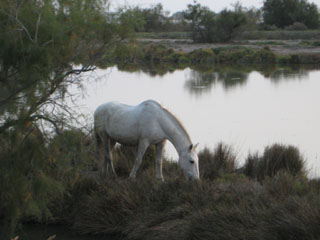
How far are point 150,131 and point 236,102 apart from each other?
16334mm

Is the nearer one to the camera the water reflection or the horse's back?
the horse's back

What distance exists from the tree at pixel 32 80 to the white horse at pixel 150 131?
2.19 metres

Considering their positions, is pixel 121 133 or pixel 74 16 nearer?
pixel 74 16

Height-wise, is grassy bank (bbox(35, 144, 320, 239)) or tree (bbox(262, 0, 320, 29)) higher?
tree (bbox(262, 0, 320, 29))

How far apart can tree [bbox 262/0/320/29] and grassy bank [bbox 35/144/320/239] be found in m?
59.9

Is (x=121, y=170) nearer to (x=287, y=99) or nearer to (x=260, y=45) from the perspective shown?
(x=287, y=99)

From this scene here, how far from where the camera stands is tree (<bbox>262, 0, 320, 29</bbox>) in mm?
66688

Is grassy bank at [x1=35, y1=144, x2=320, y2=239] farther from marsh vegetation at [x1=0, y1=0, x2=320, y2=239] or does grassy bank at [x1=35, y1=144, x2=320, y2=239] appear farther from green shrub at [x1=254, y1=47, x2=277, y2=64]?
green shrub at [x1=254, y1=47, x2=277, y2=64]

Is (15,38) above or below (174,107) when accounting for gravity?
above

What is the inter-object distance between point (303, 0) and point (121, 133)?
62617 mm

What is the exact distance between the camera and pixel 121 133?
9.57 meters

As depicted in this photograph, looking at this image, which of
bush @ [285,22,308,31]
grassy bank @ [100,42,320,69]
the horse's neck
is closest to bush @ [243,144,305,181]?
the horse's neck

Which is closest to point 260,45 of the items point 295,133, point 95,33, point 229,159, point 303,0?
point 303,0

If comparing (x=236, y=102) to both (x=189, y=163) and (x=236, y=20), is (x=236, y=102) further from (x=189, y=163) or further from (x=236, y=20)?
(x=236, y=20)
